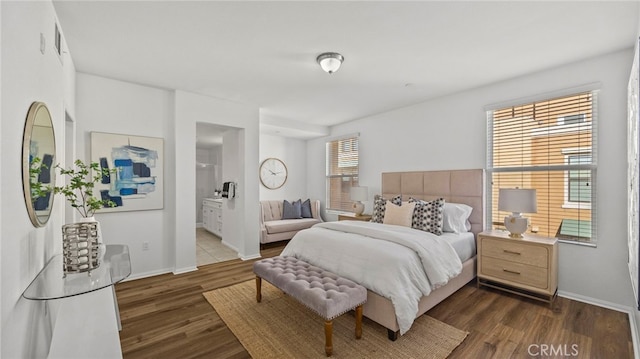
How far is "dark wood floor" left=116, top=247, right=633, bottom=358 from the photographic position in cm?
204

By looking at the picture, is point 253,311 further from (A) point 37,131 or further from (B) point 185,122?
(B) point 185,122

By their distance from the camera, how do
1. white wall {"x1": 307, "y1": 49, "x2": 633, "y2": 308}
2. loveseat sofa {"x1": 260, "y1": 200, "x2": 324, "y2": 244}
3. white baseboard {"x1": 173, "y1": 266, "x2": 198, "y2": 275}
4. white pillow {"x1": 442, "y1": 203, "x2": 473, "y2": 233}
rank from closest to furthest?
white wall {"x1": 307, "y1": 49, "x2": 633, "y2": 308}
white pillow {"x1": 442, "y1": 203, "x2": 473, "y2": 233}
white baseboard {"x1": 173, "y1": 266, "x2": 198, "y2": 275}
loveseat sofa {"x1": 260, "y1": 200, "x2": 324, "y2": 244}

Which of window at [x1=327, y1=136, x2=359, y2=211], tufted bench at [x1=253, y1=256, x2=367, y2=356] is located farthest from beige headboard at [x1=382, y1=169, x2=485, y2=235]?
tufted bench at [x1=253, y1=256, x2=367, y2=356]

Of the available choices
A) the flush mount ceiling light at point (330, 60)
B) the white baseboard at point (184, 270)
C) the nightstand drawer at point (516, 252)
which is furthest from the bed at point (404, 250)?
the flush mount ceiling light at point (330, 60)

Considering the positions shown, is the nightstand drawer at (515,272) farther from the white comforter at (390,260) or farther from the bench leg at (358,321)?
the bench leg at (358,321)

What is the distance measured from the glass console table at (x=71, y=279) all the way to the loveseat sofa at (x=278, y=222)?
10.4 ft

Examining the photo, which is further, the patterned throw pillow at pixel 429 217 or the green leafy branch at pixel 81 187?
the patterned throw pillow at pixel 429 217

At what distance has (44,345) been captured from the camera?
1.62m

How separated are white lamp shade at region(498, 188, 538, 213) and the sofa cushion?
3512mm

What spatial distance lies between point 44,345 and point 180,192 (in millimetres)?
2293

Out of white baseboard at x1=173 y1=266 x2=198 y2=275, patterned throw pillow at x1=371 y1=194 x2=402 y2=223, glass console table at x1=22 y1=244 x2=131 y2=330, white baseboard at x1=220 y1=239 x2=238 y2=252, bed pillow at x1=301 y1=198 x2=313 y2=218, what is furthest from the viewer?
bed pillow at x1=301 y1=198 x2=313 y2=218

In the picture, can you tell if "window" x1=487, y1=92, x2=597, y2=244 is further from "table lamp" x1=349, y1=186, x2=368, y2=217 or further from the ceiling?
"table lamp" x1=349, y1=186, x2=368, y2=217

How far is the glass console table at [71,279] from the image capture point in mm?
1338

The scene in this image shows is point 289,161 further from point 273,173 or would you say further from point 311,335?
point 311,335
